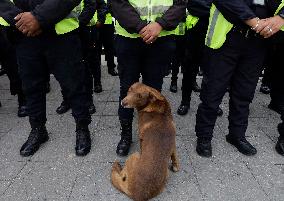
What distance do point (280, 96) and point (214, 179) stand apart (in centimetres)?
187

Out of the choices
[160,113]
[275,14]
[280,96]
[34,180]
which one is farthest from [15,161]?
[280,96]

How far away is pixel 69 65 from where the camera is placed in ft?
9.82

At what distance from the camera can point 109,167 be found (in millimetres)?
3119

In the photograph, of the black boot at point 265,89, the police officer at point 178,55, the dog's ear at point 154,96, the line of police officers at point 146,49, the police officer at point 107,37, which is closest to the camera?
the dog's ear at point 154,96

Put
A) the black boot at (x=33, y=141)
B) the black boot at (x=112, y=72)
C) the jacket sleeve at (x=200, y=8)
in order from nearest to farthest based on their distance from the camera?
1. the black boot at (x=33, y=141)
2. the jacket sleeve at (x=200, y=8)
3. the black boot at (x=112, y=72)

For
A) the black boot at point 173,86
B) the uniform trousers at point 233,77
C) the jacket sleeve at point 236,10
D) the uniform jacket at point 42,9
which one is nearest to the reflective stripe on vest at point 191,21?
the uniform trousers at point 233,77

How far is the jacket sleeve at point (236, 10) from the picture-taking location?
2.63 m

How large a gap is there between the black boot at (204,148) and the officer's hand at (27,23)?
2.11 meters

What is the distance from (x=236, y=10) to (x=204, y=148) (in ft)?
5.02

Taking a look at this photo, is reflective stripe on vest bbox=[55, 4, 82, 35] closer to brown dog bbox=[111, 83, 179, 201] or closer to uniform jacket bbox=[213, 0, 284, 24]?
brown dog bbox=[111, 83, 179, 201]

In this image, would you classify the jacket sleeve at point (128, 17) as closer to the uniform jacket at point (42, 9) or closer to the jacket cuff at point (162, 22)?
the jacket cuff at point (162, 22)

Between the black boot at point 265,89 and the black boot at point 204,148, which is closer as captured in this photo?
the black boot at point 204,148

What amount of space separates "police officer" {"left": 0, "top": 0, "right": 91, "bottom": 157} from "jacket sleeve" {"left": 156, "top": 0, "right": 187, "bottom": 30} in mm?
839

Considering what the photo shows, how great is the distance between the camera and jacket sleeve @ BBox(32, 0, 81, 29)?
2611 mm
